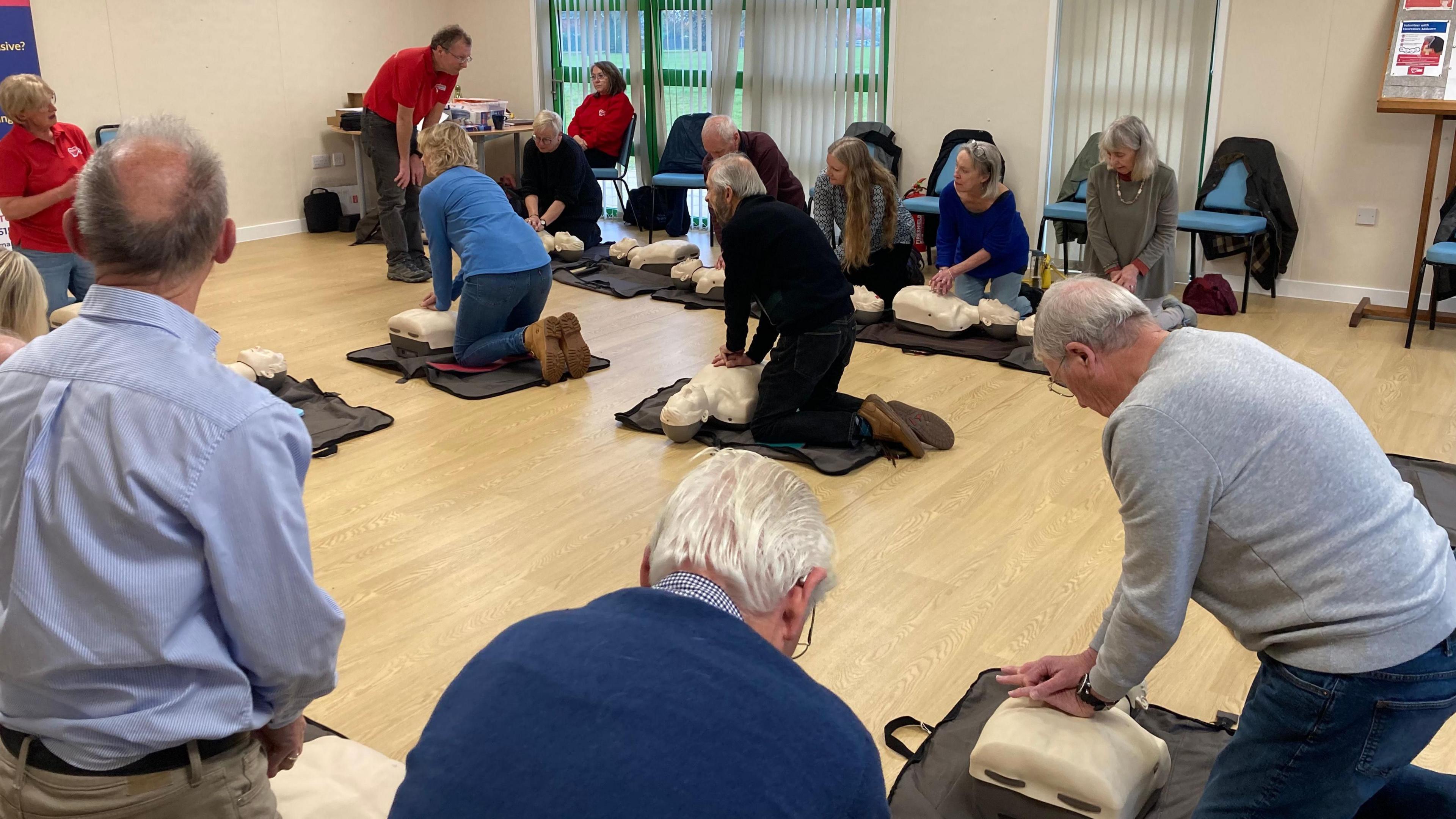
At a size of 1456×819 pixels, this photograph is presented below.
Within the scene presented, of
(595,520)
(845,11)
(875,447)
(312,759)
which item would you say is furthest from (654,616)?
(845,11)

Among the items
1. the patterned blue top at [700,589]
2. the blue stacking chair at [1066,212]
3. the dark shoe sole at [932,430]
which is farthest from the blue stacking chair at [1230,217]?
the patterned blue top at [700,589]

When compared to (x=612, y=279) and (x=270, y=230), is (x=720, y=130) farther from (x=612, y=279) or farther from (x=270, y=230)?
(x=270, y=230)

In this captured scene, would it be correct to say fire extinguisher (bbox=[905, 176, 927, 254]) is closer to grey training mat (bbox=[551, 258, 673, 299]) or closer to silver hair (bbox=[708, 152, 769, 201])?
grey training mat (bbox=[551, 258, 673, 299])

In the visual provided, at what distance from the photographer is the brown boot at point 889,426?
13.3ft

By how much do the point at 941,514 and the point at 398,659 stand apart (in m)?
1.73

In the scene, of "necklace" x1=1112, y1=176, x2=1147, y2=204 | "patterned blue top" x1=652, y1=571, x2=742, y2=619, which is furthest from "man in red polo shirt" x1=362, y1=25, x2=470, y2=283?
"patterned blue top" x1=652, y1=571, x2=742, y2=619

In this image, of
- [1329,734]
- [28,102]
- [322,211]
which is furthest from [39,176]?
[1329,734]

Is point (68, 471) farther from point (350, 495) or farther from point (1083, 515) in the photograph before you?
point (1083, 515)

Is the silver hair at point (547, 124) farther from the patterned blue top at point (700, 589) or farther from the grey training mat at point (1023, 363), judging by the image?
the patterned blue top at point (700, 589)

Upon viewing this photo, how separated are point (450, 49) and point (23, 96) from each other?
2418mm

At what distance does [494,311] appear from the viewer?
4.96 metres

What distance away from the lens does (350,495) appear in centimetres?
376

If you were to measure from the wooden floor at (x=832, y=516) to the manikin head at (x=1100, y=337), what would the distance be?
99cm

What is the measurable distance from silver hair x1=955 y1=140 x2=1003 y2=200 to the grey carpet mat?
1941 millimetres
